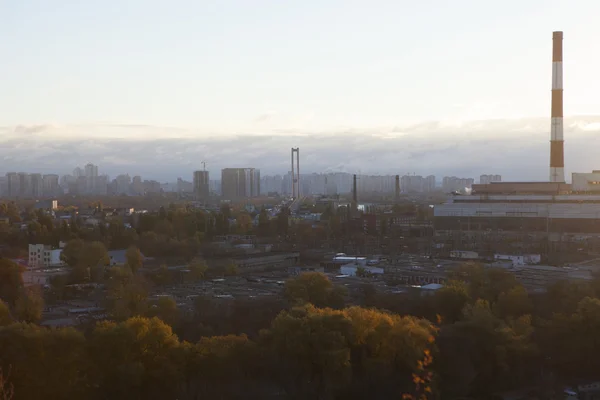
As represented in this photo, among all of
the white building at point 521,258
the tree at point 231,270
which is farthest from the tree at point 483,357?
the white building at point 521,258

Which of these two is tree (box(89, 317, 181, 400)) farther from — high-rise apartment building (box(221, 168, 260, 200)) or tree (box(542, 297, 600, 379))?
high-rise apartment building (box(221, 168, 260, 200))

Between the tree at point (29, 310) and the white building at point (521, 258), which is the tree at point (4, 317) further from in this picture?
the white building at point (521, 258)

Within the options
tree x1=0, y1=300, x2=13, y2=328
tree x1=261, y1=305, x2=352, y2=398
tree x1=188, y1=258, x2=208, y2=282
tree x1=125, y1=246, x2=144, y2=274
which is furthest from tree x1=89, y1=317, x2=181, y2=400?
tree x1=125, y1=246, x2=144, y2=274

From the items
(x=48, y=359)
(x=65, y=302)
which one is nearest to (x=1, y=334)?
(x=48, y=359)

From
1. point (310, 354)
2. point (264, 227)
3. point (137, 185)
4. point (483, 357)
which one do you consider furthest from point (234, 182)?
point (310, 354)

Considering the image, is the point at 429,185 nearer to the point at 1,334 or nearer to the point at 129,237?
the point at 129,237

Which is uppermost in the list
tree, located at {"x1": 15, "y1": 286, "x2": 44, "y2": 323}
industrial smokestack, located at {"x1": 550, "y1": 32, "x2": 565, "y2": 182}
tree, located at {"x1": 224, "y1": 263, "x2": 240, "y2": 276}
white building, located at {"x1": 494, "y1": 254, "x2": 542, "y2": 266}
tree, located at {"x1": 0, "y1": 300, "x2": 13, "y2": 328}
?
industrial smokestack, located at {"x1": 550, "y1": 32, "x2": 565, "y2": 182}
